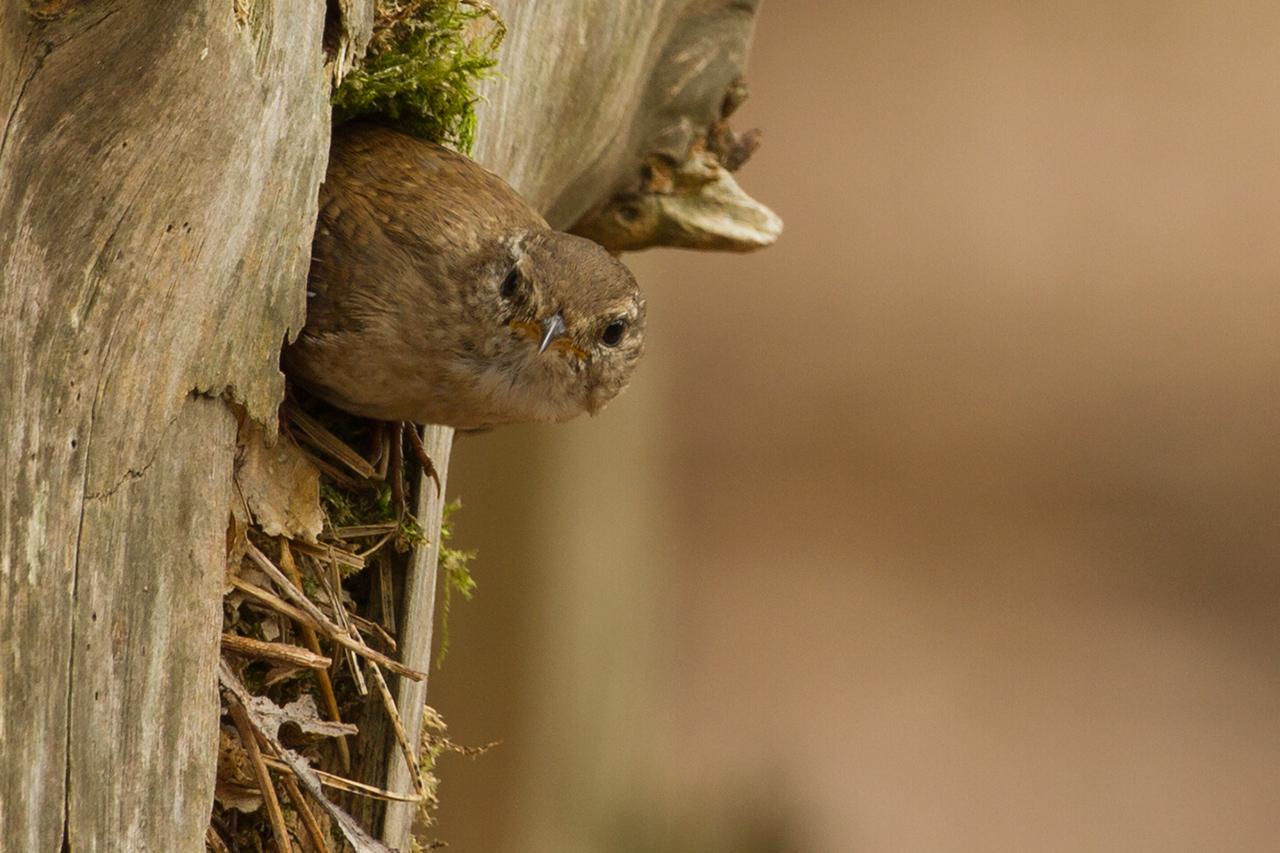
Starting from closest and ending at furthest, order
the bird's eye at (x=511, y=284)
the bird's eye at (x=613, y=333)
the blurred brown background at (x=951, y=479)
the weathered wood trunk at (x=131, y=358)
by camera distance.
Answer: the weathered wood trunk at (x=131, y=358) < the bird's eye at (x=511, y=284) < the bird's eye at (x=613, y=333) < the blurred brown background at (x=951, y=479)

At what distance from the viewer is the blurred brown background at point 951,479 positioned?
17.0 ft

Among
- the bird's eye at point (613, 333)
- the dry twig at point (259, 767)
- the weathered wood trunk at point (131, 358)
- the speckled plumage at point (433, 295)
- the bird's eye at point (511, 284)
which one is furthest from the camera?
the bird's eye at point (613, 333)

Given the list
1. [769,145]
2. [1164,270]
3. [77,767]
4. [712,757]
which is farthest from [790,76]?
[77,767]

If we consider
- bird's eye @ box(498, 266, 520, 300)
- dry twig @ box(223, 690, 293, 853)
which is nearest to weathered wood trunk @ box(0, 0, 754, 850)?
dry twig @ box(223, 690, 293, 853)

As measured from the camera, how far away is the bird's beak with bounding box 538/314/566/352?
6.74ft

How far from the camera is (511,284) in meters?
2.00

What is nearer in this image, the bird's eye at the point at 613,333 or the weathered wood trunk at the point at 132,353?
the weathered wood trunk at the point at 132,353

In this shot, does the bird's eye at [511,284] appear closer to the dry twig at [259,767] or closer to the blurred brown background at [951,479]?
the dry twig at [259,767]

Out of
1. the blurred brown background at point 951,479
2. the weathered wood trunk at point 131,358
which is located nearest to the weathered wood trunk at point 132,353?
the weathered wood trunk at point 131,358

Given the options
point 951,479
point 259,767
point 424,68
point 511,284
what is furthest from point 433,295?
point 951,479

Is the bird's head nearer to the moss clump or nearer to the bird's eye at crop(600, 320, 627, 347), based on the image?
the bird's eye at crop(600, 320, 627, 347)

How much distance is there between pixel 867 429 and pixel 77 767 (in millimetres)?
4145

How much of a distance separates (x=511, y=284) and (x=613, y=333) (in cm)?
24

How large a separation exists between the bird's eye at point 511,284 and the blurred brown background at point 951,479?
2.96 m
